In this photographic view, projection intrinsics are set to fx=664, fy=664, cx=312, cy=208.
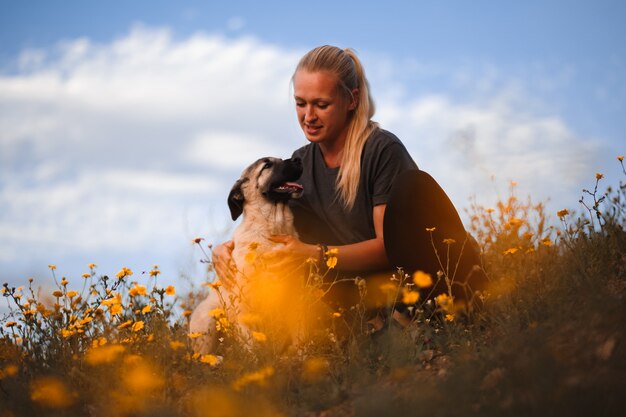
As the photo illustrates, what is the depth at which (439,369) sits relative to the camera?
383 cm

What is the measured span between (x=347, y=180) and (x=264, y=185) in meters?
0.65

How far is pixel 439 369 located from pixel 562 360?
0.88 meters

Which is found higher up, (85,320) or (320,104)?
(320,104)

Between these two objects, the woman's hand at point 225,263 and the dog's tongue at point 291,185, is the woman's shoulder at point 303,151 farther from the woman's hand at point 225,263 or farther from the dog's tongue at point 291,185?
the woman's hand at point 225,263

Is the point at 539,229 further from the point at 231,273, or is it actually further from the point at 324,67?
the point at 231,273

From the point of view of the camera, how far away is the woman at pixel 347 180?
15.9 feet

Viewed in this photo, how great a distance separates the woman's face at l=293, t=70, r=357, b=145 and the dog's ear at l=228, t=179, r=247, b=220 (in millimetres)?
682

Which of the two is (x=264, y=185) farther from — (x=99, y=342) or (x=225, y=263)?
(x=99, y=342)

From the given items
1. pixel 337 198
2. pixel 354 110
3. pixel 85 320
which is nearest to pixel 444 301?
pixel 337 198

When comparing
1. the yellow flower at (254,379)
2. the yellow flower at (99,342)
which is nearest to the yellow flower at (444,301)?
the yellow flower at (254,379)

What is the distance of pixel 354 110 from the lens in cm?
541

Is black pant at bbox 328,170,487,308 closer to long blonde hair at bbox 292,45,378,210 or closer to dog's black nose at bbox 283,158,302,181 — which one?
long blonde hair at bbox 292,45,378,210

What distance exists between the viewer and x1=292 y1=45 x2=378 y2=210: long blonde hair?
5152 millimetres

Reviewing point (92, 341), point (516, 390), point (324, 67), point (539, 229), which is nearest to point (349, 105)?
point (324, 67)
